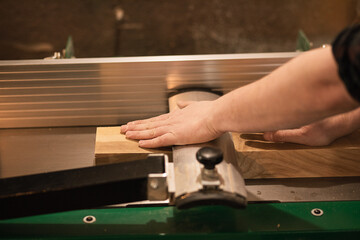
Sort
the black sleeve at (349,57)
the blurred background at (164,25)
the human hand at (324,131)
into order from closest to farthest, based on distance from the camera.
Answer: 1. the black sleeve at (349,57)
2. the human hand at (324,131)
3. the blurred background at (164,25)

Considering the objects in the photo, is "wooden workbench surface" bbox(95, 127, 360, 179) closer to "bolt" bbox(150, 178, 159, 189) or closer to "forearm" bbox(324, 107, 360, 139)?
"forearm" bbox(324, 107, 360, 139)

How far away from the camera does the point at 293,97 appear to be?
684 mm

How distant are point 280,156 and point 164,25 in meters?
2.26

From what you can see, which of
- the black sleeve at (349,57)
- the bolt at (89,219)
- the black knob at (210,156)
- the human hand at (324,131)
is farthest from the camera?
the human hand at (324,131)

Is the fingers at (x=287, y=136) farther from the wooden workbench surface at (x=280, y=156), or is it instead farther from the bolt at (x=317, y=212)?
the bolt at (x=317, y=212)

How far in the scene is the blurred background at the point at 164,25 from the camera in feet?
9.18

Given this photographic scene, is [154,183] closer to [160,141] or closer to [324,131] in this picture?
[160,141]

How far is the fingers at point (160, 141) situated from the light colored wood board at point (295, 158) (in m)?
0.18

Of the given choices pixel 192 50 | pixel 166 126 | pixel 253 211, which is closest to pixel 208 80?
pixel 166 126

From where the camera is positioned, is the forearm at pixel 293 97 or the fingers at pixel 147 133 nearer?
the forearm at pixel 293 97

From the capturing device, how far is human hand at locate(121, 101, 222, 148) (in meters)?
0.92

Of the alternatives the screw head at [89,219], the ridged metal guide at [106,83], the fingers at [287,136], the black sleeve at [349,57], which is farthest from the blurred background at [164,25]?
the black sleeve at [349,57]

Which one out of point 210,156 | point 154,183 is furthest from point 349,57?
point 154,183

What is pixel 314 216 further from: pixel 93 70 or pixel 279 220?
pixel 93 70
